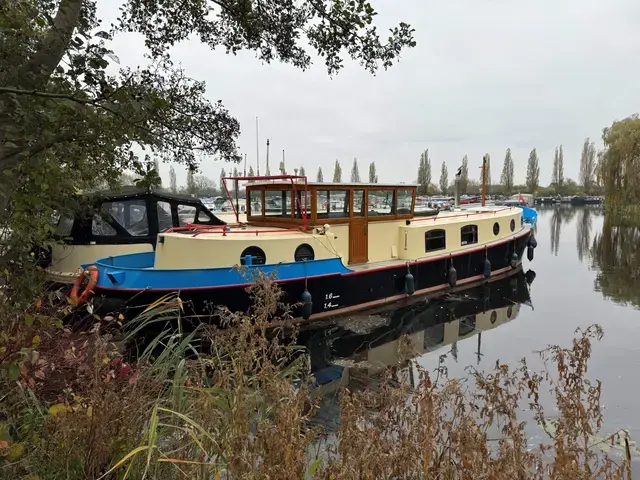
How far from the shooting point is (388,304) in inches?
423

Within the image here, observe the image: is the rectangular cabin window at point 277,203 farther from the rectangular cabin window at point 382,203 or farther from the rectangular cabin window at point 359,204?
the rectangular cabin window at point 382,203

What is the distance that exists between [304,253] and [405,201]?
345 centimetres

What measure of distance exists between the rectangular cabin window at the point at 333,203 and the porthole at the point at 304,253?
2.88 feet

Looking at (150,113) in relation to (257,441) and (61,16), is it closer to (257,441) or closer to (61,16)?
(61,16)

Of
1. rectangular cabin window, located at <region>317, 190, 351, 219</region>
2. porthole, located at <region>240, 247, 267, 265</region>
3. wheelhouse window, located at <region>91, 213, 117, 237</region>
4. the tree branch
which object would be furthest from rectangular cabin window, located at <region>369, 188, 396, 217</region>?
the tree branch

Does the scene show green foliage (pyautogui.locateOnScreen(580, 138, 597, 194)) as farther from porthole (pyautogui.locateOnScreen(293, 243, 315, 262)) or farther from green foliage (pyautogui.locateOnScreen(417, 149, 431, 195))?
porthole (pyautogui.locateOnScreen(293, 243, 315, 262))

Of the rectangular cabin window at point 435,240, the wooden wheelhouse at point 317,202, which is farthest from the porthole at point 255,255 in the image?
the rectangular cabin window at point 435,240

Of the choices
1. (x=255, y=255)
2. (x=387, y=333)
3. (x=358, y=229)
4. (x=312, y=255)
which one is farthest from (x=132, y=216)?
(x=387, y=333)

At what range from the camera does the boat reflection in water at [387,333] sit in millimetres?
7250

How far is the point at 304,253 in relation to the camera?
9133 millimetres

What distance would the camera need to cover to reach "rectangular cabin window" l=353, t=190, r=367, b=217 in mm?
10148

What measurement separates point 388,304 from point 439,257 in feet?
6.67

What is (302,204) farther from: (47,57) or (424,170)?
(424,170)

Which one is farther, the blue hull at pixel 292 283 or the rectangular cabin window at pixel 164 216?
the rectangular cabin window at pixel 164 216
